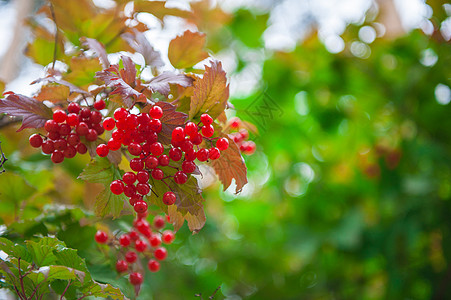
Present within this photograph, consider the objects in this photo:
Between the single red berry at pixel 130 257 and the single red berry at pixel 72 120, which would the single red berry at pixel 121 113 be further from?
the single red berry at pixel 130 257

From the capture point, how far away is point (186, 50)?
551 mm

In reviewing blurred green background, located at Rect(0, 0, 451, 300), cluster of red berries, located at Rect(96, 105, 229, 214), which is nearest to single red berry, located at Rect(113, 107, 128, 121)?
cluster of red berries, located at Rect(96, 105, 229, 214)

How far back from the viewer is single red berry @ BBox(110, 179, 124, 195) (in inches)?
17.3

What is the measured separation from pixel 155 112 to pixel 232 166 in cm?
13

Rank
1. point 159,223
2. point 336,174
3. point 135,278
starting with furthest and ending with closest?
point 336,174, point 159,223, point 135,278

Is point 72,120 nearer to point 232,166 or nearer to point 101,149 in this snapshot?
point 101,149

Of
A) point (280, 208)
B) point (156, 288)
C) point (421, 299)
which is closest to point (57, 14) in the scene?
point (156, 288)

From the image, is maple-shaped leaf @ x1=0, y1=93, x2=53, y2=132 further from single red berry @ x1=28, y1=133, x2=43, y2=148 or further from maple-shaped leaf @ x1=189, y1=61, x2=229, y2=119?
maple-shaped leaf @ x1=189, y1=61, x2=229, y2=119

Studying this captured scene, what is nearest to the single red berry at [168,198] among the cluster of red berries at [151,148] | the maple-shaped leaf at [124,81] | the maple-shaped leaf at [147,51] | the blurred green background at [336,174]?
the cluster of red berries at [151,148]

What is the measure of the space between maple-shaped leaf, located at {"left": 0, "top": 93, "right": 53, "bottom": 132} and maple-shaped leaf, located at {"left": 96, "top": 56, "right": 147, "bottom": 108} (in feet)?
0.36

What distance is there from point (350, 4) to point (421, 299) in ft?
4.52

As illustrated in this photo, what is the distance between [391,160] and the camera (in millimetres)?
1479

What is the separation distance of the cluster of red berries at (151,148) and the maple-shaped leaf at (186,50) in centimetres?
15

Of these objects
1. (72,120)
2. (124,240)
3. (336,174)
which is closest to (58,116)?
(72,120)
